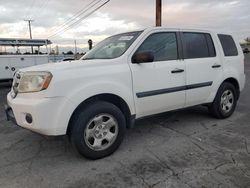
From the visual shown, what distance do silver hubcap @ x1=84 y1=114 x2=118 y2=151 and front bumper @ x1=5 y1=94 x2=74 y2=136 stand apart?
1.26ft

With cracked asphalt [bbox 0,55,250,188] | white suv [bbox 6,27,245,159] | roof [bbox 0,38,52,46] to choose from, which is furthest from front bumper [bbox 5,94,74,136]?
roof [bbox 0,38,52,46]

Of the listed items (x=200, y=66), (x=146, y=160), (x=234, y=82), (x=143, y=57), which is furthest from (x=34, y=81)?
(x=234, y=82)

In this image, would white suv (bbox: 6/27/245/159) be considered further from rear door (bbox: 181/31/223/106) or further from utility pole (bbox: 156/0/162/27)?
utility pole (bbox: 156/0/162/27)

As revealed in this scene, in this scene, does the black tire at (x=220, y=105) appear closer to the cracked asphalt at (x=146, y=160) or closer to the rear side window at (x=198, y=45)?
the cracked asphalt at (x=146, y=160)

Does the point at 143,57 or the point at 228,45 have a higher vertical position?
the point at 228,45

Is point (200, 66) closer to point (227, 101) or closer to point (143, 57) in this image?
point (227, 101)

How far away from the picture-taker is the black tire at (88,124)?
3.33 meters

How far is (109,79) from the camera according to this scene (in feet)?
11.8

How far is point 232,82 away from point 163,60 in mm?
2187

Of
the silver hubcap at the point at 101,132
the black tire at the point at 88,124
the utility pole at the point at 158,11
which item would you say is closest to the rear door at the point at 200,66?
the black tire at the point at 88,124

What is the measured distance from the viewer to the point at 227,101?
5461mm

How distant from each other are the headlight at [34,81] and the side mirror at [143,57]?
1.32 metres

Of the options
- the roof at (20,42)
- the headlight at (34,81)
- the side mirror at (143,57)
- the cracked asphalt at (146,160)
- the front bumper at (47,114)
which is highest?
the roof at (20,42)

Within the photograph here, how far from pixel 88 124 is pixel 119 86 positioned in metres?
0.72
